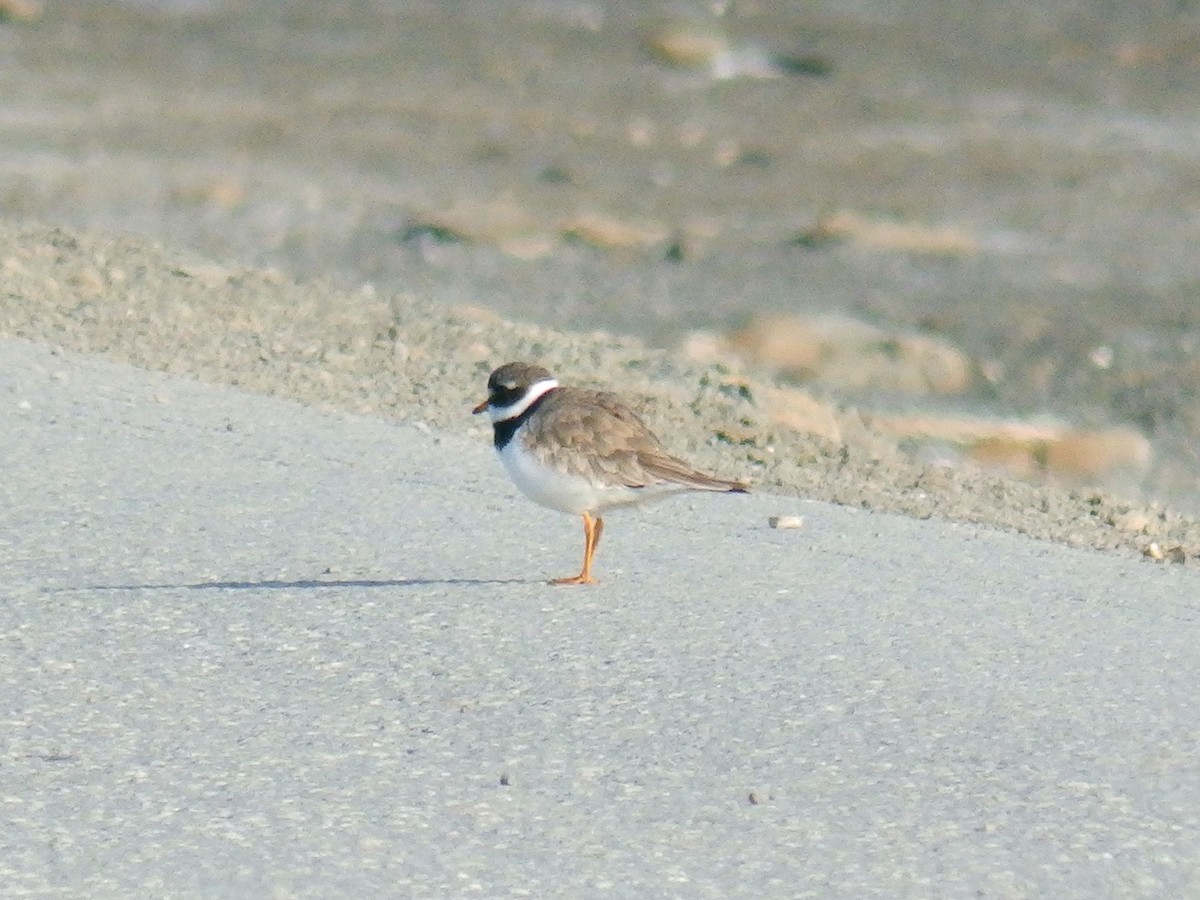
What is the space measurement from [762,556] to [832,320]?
24.0 feet

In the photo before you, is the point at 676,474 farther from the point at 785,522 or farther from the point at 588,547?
the point at 785,522

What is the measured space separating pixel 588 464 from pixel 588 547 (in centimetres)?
25

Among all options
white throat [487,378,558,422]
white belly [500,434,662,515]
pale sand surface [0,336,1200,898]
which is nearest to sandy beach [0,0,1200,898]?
pale sand surface [0,336,1200,898]

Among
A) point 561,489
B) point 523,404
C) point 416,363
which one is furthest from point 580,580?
point 416,363

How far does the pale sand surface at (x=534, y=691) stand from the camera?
4434 millimetres

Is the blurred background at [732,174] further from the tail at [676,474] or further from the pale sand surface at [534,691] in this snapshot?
the tail at [676,474]

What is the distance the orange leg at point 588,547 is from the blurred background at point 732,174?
4.66 metres

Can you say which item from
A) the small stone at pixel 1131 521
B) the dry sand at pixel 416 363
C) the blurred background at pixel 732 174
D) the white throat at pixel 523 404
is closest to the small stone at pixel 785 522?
the dry sand at pixel 416 363

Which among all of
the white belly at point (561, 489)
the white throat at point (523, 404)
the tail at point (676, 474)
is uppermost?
the white throat at point (523, 404)

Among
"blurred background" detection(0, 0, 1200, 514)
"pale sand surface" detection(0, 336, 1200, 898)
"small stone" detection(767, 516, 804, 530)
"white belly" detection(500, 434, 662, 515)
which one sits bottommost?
"pale sand surface" detection(0, 336, 1200, 898)

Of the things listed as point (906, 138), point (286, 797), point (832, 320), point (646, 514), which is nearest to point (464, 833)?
point (286, 797)

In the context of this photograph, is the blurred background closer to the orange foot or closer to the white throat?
the white throat

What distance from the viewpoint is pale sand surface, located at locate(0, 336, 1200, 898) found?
443cm

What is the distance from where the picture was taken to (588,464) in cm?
658
